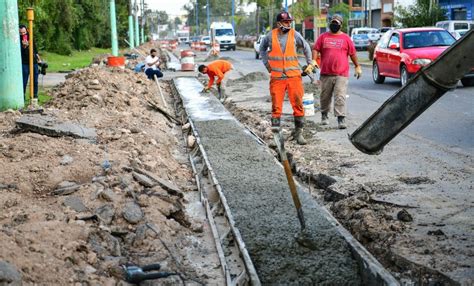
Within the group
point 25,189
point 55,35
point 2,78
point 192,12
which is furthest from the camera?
point 192,12

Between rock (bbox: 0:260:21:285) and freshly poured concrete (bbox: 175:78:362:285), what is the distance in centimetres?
181

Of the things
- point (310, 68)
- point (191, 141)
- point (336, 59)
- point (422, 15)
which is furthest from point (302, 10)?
point (310, 68)

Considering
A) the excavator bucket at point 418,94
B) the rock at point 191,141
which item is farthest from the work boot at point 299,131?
the excavator bucket at point 418,94

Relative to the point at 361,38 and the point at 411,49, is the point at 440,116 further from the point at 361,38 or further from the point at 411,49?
the point at 361,38

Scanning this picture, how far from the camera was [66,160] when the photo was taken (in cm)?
762

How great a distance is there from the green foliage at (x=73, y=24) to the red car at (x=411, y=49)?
10.9 m

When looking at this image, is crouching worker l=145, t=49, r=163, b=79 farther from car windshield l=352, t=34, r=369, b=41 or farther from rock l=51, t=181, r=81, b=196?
car windshield l=352, t=34, r=369, b=41

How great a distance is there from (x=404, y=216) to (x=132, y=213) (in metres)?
2.49

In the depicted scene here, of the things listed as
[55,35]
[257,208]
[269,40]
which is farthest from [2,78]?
[55,35]

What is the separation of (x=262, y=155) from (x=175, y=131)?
13.4 feet

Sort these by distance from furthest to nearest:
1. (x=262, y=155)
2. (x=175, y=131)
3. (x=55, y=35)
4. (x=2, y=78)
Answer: (x=55, y=35), (x=175, y=131), (x=2, y=78), (x=262, y=155)

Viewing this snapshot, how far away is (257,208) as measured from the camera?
6855mm

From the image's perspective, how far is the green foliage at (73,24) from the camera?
36125 millimetres

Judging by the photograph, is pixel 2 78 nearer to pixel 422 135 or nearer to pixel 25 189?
pixel 25 189
